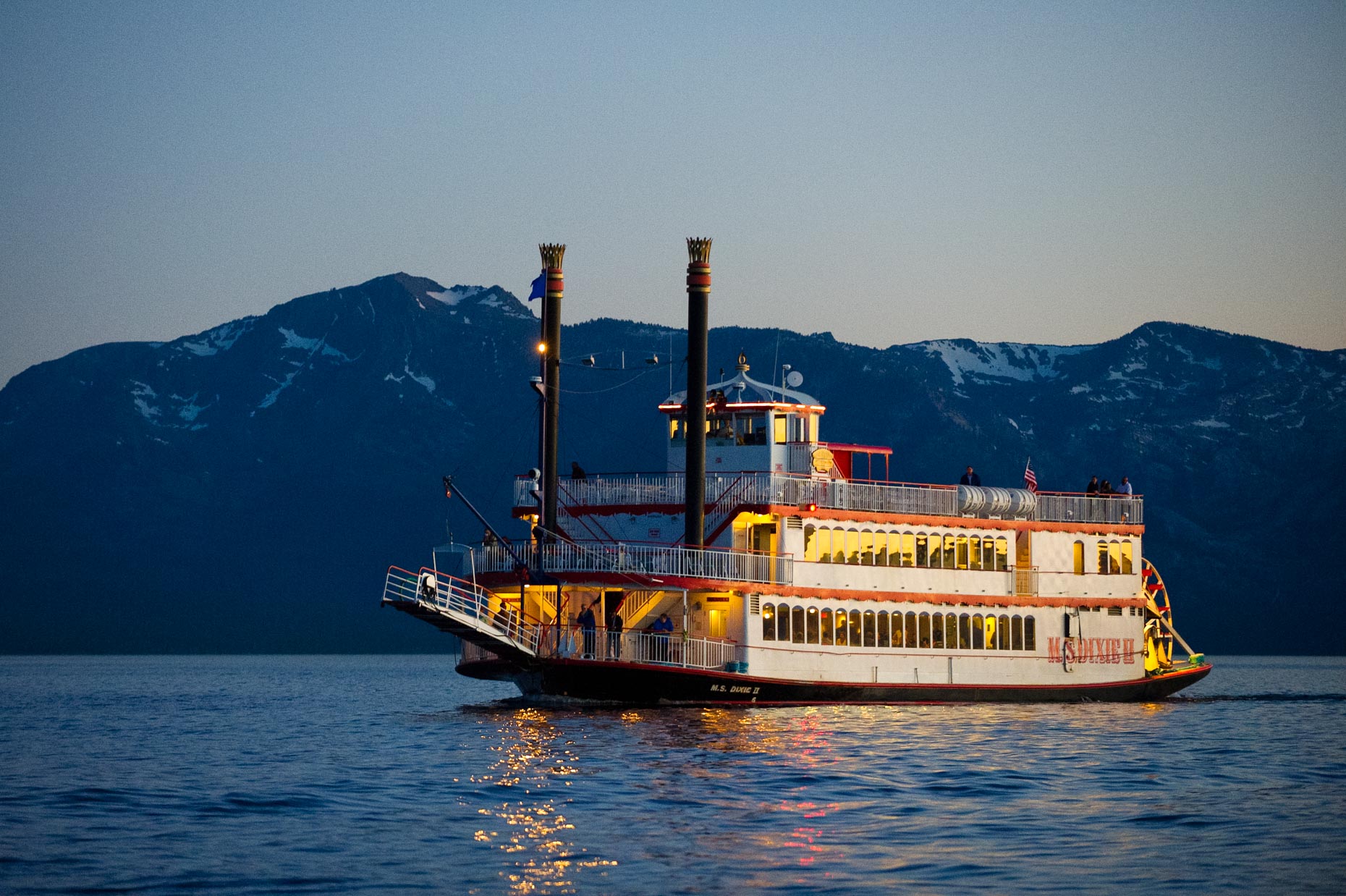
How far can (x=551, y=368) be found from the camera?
5809cm

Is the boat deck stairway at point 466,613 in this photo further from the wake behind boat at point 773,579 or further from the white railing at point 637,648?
the white railing at point 637,648

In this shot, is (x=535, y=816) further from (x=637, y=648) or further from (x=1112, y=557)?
(x=1112, y=557)

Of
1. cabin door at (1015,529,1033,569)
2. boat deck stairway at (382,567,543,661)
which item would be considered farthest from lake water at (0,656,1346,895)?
cabin door at (1015,529,1033,569)

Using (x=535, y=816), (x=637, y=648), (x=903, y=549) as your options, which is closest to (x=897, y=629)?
(x=903, y=549)

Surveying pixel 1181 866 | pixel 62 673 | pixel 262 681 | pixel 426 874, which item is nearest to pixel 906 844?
pixel 1181 866

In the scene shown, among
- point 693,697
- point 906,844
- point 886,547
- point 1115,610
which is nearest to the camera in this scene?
point 906,844

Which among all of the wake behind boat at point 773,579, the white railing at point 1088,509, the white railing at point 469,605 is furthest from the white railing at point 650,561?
the white railing at point 1088,509

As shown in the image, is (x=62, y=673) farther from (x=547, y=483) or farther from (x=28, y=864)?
(x=28, y=864)

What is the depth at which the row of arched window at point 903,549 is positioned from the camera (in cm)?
5509

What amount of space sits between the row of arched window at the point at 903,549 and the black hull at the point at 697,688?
12.5 feet

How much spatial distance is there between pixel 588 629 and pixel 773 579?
588 cm

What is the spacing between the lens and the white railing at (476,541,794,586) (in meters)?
51.9

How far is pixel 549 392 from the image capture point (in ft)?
190

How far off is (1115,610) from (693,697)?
18.0 meters
